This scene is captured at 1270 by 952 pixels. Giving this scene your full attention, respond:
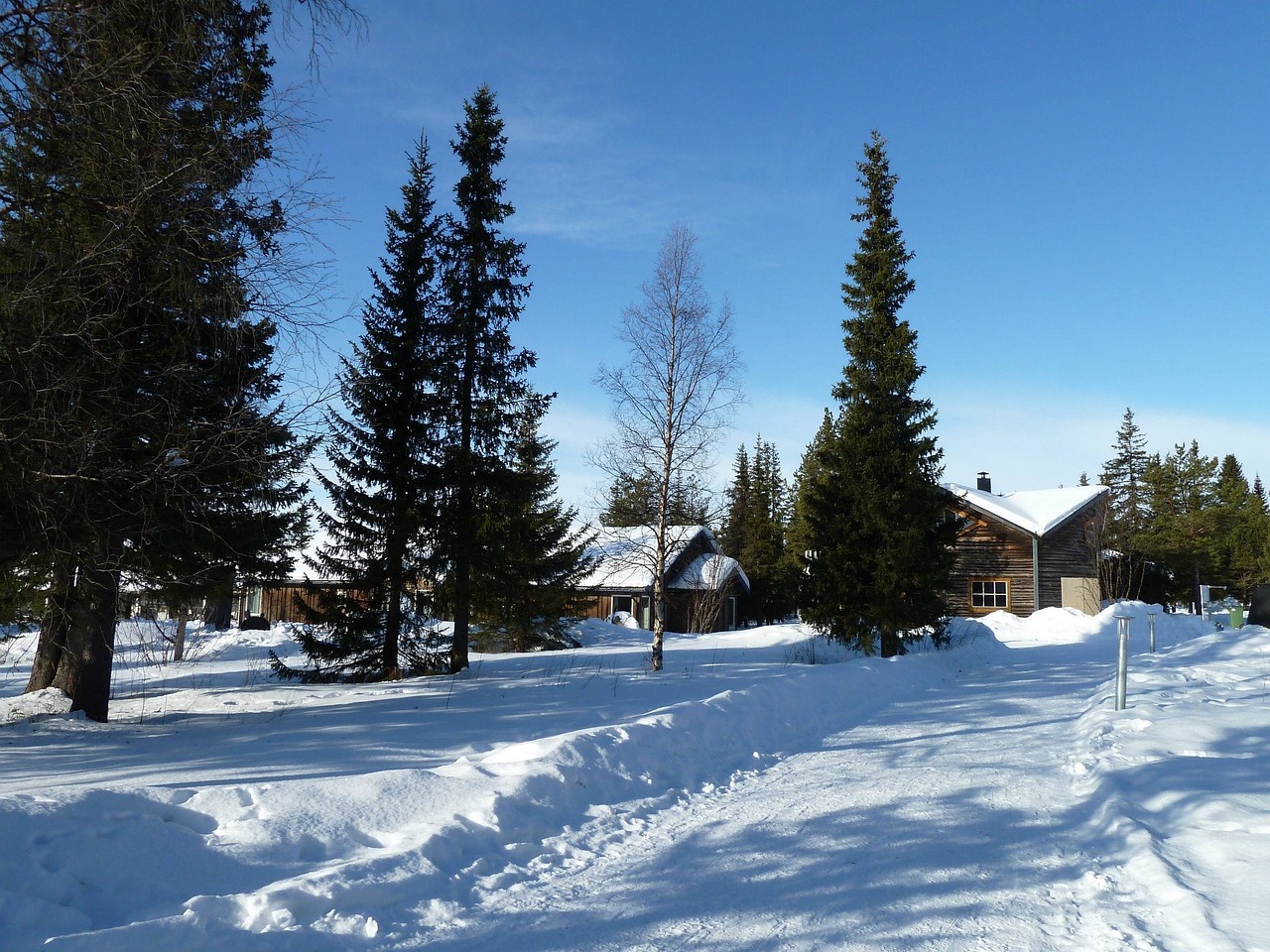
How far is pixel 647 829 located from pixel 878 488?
17.7 metres

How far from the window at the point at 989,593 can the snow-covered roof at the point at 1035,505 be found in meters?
2.97

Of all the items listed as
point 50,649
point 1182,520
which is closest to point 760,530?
point 1182,520

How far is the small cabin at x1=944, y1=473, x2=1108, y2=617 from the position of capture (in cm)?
4028

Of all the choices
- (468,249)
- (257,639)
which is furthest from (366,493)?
(257,639)

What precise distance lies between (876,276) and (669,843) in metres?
21.0

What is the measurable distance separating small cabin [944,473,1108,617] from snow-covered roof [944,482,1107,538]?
45 mm

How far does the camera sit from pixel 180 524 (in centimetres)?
1145

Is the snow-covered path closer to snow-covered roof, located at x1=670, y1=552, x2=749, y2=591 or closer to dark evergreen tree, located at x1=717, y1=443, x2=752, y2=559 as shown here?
snow-covered roof, located at x1=670, y1=552, x2=749, y2=591

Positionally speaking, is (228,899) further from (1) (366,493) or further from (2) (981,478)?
(2) (981,478)

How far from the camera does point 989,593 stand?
41.3 m

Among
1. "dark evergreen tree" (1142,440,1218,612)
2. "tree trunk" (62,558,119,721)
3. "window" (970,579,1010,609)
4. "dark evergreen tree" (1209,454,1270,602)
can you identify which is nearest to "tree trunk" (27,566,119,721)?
"tree trunk" (62,558,119,721)

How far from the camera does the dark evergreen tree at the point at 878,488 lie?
22281 mm

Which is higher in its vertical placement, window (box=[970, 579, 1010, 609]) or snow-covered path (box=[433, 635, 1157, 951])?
window (box=[970, 579, 1010, 609])

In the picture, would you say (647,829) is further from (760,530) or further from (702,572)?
(760,530)
